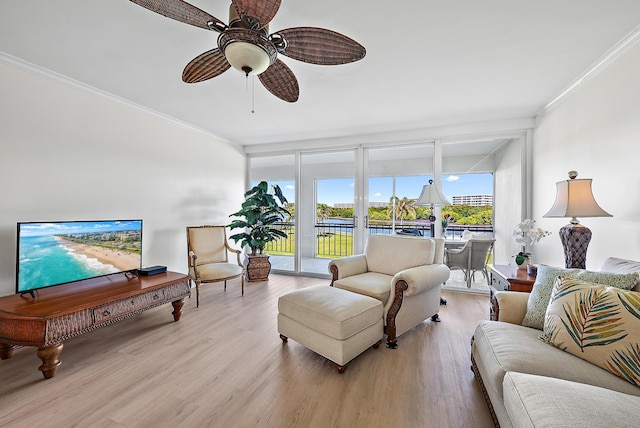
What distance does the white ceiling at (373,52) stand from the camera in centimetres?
167

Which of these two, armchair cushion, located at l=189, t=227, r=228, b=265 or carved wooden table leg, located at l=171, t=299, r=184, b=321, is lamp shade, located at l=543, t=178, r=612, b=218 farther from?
armchair cushion, located at l=189, t=227, r=228, b=265

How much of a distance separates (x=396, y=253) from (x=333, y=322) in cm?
129

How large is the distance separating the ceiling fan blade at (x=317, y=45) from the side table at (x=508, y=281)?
6.15 ft

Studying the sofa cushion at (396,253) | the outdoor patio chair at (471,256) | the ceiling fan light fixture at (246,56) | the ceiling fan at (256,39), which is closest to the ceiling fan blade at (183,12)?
the ceiling fan at (256,39)

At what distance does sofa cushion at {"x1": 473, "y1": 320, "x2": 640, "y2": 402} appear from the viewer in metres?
1.13

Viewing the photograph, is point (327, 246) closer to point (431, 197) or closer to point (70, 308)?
point (431, 197)

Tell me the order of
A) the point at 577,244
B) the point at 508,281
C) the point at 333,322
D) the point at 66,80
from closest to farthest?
1. the point at 333,322
2. the point at 577,244
3. the point at 508,281
4. the point at 66,80

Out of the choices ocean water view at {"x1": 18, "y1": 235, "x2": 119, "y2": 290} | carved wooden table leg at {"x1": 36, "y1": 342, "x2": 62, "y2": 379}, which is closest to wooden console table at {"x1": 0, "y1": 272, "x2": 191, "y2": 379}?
carved wooden table leg at {"x1": 36, "y1": 342, "x2": 62, "y2": 379}

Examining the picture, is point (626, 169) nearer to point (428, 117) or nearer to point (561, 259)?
point (561, 259)

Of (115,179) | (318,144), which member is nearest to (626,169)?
(318,144)

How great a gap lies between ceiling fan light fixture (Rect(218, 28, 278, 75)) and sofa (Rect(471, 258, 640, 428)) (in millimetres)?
1887

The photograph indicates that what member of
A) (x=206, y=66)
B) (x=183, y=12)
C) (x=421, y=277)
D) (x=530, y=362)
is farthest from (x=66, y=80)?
(x=530, y=362)

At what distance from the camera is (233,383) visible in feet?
5.83

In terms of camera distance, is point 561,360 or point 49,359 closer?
point 561,360
